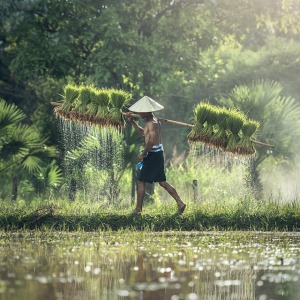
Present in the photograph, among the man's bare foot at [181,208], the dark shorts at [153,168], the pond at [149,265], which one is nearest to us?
the pond at [149,265]

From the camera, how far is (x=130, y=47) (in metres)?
26.7

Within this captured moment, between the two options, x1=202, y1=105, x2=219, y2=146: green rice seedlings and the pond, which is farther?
x1=202, y1=105, x2=219, y2=146: green rice seedlings

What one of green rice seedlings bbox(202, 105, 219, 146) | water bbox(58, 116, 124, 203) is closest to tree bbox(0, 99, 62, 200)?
water bbox(58, 116, 124, 203)

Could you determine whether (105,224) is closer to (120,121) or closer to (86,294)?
(120,121)

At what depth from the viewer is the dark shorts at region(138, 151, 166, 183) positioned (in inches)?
702

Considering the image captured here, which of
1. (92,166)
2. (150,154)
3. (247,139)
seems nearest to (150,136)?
(150,154)

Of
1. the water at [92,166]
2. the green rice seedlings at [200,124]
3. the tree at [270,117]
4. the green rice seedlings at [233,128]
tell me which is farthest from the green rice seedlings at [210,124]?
the tree at [270,117]

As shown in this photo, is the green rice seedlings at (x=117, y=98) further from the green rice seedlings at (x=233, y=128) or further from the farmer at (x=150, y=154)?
the green rice seedlings at (x=233, y=128)

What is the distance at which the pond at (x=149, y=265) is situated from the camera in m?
9.91

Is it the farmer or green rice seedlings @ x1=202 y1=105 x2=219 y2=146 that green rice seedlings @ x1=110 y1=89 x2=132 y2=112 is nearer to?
the farmer

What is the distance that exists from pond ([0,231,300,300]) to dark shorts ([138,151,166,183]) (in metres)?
1.77

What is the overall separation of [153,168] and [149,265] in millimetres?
5949

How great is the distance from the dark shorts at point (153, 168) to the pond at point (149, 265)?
1770 mm

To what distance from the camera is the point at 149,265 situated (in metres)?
12.0
